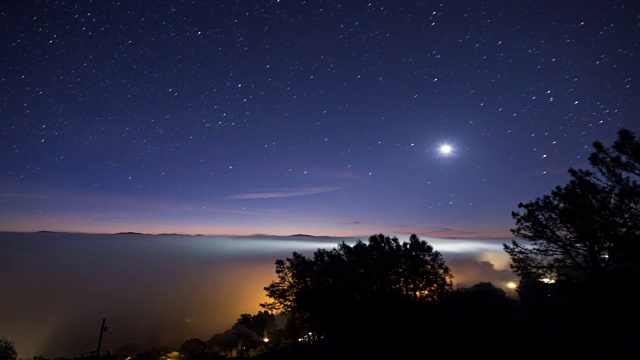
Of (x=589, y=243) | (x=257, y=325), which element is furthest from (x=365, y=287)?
(x=257, y=325)

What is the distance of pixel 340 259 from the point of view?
2720cm

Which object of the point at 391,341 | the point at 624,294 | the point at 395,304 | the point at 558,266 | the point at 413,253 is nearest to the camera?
the point at 624,294

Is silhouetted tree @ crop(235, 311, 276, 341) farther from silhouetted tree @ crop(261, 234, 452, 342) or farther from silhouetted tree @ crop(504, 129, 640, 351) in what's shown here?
silhouetted tree @ crop(504, 129, 640, 351)

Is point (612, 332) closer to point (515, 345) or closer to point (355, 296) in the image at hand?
point (515, 345)

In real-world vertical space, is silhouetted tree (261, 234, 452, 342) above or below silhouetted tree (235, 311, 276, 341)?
above

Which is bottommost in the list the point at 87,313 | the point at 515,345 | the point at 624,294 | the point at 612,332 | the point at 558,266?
the point at 87,313

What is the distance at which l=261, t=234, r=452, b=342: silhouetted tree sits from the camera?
23.9 metres

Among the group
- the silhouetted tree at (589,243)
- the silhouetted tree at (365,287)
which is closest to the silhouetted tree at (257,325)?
the silhouetted tree at (365,287)

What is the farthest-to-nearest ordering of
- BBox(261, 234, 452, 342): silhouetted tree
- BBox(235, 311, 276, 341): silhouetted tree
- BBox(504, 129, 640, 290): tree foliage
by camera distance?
BBox(235, 311, 276, 341): silhouetted tree < BBox(261, 234, 452, 342): silhouetted tree < BBox(504, 129, 640, 290): tree foliage

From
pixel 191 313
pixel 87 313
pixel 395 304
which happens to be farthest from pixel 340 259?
pixel 87 313

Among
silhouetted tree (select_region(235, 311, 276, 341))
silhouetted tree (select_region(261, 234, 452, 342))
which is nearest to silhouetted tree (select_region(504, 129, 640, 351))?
silhouetted tree (select_region(261, 234, 452, 342))

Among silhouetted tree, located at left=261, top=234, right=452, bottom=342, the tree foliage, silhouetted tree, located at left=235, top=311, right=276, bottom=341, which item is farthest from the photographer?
silhouetted tree, located at left=235, top=311, right=276, bottom=341

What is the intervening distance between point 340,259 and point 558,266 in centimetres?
1580

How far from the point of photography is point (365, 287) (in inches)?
993
